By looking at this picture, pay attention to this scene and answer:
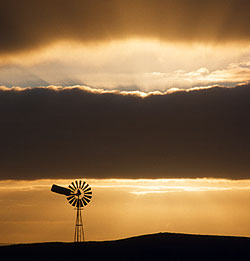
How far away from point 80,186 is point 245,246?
3014 centimetres

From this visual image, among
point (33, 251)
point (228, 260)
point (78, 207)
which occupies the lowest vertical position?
point (228, 260)

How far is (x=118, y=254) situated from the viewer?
230 feet

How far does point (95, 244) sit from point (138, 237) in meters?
6.57

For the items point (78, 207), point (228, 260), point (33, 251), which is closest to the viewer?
point (228, 260)

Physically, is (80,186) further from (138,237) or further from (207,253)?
(207,253)

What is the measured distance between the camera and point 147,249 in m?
71.0

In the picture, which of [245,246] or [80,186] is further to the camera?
[80,186]

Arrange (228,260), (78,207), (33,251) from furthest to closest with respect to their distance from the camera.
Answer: (78,207) → (33,251) → (228,260)

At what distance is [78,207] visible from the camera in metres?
88.9

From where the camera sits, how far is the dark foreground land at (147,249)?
2721 inches

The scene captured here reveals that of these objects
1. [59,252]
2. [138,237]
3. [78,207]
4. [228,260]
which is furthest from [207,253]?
[78,207]

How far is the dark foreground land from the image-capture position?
69.1 metres

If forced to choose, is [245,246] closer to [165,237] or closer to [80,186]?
[165,237]

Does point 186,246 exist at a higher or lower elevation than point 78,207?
lower
